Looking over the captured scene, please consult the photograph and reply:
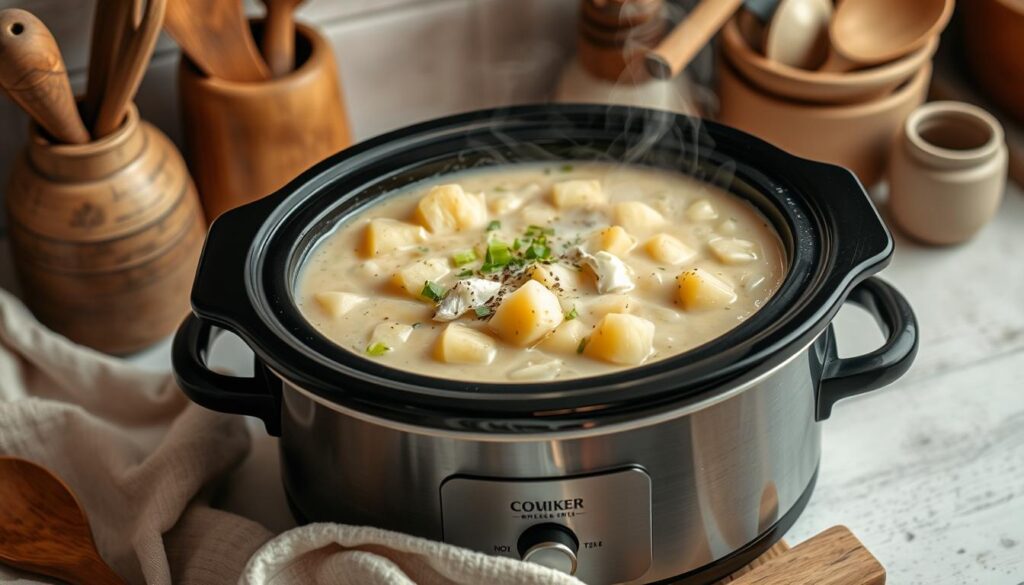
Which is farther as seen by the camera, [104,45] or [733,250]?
[104,45]

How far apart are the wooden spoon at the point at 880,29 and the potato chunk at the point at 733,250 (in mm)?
537

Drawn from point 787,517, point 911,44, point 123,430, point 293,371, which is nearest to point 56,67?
point 123,430

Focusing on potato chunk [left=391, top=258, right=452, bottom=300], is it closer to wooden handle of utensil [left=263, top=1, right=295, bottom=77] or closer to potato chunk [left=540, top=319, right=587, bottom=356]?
potato chunk [left=540, top=319, right=587, bottom=356]

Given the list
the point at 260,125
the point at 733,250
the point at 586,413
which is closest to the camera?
the point at 586,413

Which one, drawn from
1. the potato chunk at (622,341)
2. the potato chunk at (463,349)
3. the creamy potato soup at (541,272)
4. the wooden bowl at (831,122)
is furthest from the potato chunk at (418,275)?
the wooden bowl at (831,122)

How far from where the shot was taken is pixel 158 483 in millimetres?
Result: 1384

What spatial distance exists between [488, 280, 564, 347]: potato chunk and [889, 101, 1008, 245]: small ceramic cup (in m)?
0.77

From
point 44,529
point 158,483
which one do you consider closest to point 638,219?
point 158,483

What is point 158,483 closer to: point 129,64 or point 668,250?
point 129,64

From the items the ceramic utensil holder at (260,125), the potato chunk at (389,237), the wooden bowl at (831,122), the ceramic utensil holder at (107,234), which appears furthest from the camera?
the wooden bowl at (831,122)

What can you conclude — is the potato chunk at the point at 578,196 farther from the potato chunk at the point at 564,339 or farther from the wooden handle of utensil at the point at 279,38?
the wooden handle of utensil at the point at 279,38

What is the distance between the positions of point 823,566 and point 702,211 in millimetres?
437

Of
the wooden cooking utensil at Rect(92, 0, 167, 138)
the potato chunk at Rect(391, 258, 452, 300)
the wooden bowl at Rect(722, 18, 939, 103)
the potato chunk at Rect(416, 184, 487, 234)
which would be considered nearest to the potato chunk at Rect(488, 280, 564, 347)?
the potato chunk at Rect(391, 258, 452, 300)

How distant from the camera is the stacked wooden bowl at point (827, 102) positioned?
1762 millimetres
